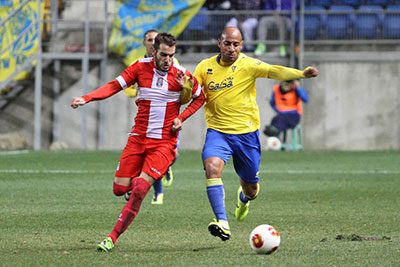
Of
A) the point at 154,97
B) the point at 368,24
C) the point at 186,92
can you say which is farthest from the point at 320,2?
the point at 154,97

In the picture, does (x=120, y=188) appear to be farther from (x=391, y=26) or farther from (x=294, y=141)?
(x=391, y=26)

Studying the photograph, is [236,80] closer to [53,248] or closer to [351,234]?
[351,234]

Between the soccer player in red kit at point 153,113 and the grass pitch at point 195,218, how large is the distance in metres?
0.65

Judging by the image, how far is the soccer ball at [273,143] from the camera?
2091 centimetres

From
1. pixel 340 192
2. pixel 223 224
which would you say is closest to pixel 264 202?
pixel 340 192

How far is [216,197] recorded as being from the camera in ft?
23.7

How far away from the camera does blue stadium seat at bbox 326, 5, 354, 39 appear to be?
2172 centimetres

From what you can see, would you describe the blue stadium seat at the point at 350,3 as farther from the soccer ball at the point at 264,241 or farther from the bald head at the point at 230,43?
the soccer ball at the point at 264,241

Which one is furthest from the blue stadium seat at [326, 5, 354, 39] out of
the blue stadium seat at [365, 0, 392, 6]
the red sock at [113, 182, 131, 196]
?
the red sock at [113, 182, 131, 196]

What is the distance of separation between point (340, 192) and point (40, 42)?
1217cm

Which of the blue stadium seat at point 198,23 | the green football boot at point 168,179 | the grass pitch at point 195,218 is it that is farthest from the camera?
the blue stadium seat at point 198,23

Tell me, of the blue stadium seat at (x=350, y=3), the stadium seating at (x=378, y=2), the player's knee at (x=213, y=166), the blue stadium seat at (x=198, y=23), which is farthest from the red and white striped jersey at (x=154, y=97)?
the stadium seating at (x=378, y=2)

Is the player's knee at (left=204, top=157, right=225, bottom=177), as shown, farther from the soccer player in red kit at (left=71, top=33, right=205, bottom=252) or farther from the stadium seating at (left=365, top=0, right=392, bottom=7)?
the stadium seating at (left=365, top=0, right=392, bottom=7)

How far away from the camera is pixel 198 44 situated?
71.0 feet
